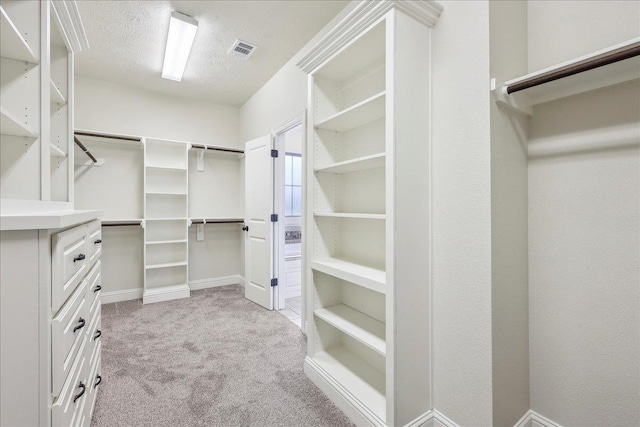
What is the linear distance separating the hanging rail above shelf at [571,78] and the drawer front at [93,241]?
81.6 inches

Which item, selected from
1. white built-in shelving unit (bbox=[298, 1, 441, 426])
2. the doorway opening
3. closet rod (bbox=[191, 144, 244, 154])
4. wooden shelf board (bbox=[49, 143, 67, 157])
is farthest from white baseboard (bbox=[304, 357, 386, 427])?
closet rod (bbox=[191, 144, 244, 154])

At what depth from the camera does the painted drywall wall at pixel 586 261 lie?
121 cm

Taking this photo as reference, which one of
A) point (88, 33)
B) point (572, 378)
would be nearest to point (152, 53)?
point (88, 33)

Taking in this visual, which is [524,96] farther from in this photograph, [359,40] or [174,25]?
[174,25]

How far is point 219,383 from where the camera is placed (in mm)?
1982

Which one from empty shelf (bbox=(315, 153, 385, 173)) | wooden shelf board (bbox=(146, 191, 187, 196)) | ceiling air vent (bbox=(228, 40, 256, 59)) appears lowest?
wooden shelf board (bbox=(146, 191, 187, 196))

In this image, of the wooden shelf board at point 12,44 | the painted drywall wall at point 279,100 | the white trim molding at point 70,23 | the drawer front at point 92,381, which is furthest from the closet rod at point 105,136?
the drawer front at point 92,381

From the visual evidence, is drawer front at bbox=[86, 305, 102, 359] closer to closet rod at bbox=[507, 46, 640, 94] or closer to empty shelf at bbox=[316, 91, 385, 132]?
empty shelf at bbox=[316, 91, 385, 132]

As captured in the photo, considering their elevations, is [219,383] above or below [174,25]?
below

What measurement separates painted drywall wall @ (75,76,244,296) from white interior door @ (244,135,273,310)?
84 cm

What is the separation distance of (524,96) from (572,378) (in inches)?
54.5

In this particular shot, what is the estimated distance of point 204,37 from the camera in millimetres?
2727

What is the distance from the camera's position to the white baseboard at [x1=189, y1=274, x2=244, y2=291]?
4.23 metres

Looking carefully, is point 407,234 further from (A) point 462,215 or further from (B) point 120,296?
(B) point 120,296
